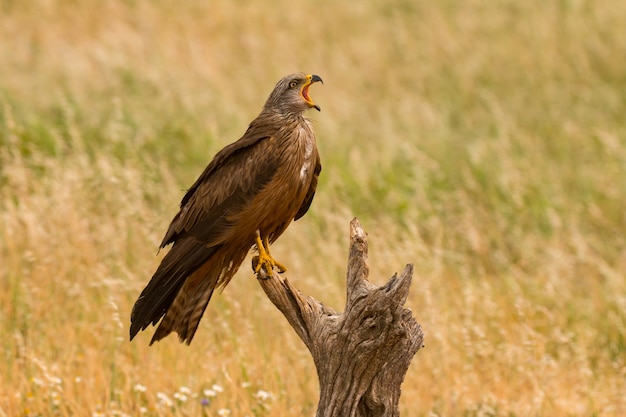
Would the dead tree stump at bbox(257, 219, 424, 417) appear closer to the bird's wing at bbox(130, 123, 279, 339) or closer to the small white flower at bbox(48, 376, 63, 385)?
the bird's wing at bbox(130, 123, 279, 339)

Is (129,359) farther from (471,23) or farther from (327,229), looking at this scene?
(471,23)

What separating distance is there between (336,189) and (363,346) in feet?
Result: 18.1

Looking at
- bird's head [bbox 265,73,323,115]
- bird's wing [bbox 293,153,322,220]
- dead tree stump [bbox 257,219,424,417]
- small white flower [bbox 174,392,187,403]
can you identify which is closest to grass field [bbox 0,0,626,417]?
small white flower [bbox 174,392,187,403]

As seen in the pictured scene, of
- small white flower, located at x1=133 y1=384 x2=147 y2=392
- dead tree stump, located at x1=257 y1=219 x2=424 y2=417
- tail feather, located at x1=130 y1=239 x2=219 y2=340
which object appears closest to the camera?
dead tree stump, located at x1=257 y1=219 x2=424 y2=417

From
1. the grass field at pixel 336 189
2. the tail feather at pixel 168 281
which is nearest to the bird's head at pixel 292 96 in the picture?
the tail feather at pixel 168 281

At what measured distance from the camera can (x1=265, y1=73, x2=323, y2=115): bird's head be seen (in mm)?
5117

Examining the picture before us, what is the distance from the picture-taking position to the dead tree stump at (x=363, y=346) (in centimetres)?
393

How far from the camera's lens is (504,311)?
291 inches

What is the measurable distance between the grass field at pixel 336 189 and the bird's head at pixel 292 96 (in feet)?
4.57

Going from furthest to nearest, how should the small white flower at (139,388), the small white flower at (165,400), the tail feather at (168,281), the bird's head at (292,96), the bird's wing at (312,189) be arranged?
1. the small white flower at (139,388)
2. the small white flower at (165,400)
3. the bird's head at (292,96)
4. the bird's wing at (312,189)
5. the tail feather at (168,281)

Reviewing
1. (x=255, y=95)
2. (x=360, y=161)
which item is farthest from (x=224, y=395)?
(x=255, y=95)

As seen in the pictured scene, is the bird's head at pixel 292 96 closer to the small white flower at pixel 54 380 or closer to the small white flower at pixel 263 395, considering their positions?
the small white flower at pixel 263 395

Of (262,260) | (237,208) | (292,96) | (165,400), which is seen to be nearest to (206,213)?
(237,208)

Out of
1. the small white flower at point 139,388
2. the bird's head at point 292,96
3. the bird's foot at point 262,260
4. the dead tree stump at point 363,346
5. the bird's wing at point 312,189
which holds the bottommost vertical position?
the dead tree stump at point 363,346
